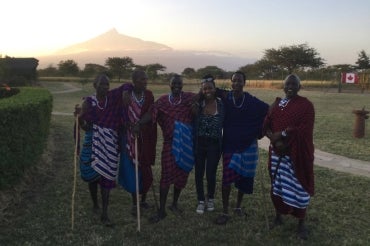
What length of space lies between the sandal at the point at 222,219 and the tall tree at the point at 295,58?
6071 cm

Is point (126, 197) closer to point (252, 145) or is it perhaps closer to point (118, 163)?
point (118, 163)

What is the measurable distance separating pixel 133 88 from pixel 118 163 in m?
1.02

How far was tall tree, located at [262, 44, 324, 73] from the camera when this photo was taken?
212 feet

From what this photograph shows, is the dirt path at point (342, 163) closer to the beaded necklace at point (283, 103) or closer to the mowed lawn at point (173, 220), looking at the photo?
the mowed lawn at point (173, 220)

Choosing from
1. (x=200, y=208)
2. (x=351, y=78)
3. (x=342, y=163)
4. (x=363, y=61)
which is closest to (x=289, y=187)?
(x=200, y=208)

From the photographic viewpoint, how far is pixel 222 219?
5.76m

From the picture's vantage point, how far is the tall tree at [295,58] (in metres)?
64.6

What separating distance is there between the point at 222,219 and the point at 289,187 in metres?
0.97

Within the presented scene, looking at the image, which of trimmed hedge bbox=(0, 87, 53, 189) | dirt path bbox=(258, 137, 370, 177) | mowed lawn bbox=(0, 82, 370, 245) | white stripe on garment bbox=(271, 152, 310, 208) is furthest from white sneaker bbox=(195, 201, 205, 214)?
dirt path bbox=(258, 137, 370, 177)

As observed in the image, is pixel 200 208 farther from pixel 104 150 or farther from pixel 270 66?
pixel 270 66

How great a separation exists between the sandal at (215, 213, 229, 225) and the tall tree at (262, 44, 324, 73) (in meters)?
60.7

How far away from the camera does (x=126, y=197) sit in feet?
22.2

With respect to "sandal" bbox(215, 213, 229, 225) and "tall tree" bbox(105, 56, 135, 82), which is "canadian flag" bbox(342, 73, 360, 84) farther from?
"sandal" bbox(215, 213, 229, 225)

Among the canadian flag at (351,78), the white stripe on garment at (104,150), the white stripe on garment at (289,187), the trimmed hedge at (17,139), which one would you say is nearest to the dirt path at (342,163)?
the white stripe on garment at (289,187)
